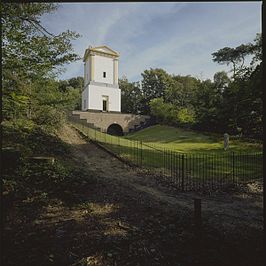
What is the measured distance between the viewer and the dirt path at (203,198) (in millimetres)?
6408

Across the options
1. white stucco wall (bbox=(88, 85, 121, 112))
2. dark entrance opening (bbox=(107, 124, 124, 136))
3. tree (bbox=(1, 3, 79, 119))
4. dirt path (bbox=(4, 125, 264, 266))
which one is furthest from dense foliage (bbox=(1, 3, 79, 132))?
white stucco wall (bbox=(88, 85, 121, 112))

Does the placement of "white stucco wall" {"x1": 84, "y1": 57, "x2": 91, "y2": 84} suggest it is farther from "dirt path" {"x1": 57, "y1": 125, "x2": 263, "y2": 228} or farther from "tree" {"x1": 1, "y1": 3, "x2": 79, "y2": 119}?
"tree" {"x1": 1, "y1": 3, "x2": 79, "y2": 119}

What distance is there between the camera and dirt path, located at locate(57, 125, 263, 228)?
6408mm

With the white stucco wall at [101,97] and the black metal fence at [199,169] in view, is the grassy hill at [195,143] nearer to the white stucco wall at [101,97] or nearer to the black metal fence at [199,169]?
the black metal fence at [199,169]

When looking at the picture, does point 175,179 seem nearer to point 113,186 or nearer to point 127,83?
point 113,186

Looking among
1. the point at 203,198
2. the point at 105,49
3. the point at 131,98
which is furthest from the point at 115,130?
the point at 203,198

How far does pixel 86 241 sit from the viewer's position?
14.8ft

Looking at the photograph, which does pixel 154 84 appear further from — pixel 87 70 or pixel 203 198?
pixel 203 198

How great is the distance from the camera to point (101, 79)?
42031 millimetres

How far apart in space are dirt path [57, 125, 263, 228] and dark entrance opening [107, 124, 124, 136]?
25791 mm

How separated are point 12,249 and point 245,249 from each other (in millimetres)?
4343

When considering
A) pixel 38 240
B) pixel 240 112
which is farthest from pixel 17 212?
pixel 240 112

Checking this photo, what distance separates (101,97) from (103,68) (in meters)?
5.26

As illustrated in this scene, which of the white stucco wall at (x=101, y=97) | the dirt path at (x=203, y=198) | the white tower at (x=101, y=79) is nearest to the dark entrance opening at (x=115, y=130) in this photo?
the white tower at (x=101, y=79)
